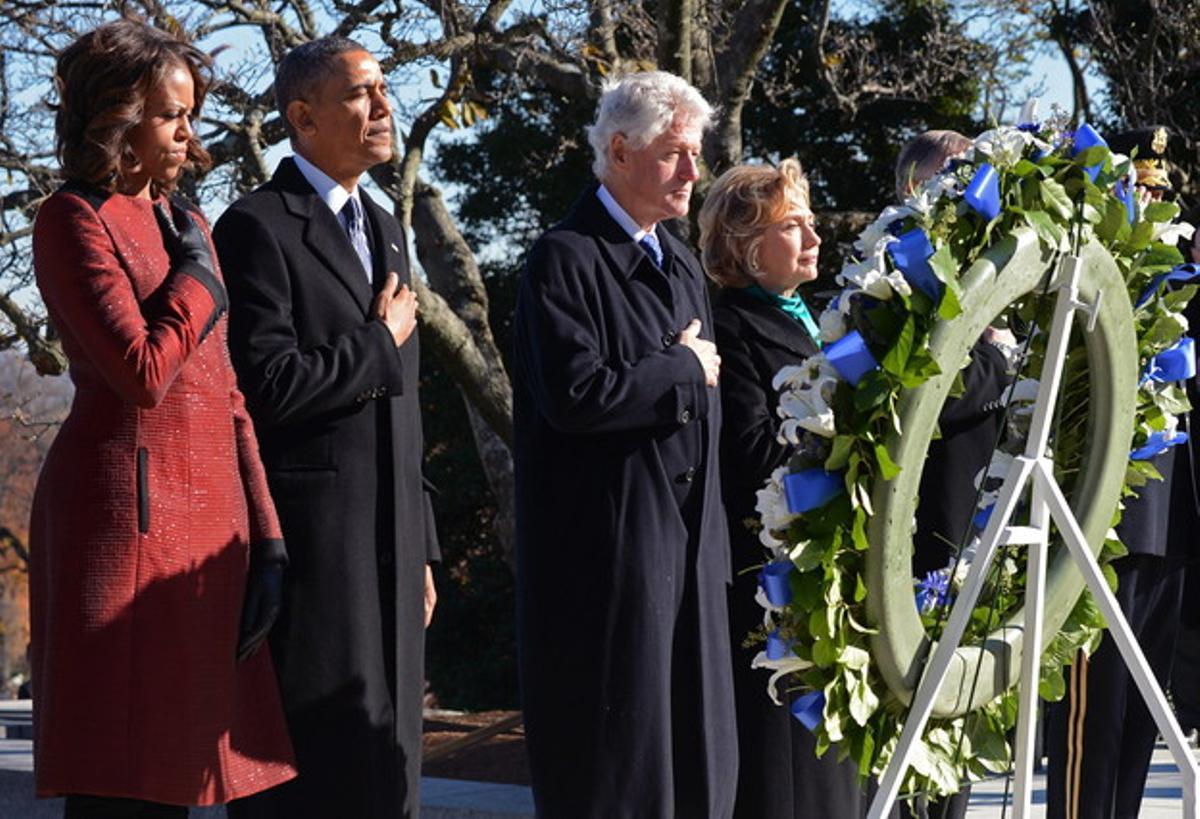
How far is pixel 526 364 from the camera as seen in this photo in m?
4.50

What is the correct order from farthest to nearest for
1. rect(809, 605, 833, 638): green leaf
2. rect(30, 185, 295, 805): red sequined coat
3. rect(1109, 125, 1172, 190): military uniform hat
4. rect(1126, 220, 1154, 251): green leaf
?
rect(1109, 125, 1172, 190): military uniform hat < rect(1126, 220, 1154, 251): green leaf < rect(809, 605, 833, 638): green leaf < rect(30, 185, 295, 805): red sequined coat

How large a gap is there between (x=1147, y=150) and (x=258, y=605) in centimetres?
281

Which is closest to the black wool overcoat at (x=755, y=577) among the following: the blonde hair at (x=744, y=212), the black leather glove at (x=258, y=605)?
the blonde hair at (x=744, y=212)

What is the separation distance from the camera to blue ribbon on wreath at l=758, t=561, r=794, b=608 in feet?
13.3

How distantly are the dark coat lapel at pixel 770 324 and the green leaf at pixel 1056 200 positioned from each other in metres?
0.87

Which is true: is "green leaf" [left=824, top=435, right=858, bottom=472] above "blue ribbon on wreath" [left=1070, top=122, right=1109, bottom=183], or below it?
below

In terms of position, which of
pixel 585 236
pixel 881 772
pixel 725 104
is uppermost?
pixel 725 104

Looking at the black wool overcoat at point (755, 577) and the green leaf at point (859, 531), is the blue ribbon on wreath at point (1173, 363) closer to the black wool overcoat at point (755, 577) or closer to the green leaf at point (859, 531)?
the black wool overcoat at point (755, 577)

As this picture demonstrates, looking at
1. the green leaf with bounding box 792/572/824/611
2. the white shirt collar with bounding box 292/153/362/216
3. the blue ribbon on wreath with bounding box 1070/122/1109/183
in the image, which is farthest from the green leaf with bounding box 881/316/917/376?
the white shirt collar with bounding box 292/153/362/216

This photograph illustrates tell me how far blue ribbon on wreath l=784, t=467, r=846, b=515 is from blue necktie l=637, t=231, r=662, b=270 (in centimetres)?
85

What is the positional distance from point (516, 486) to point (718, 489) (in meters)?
0.48

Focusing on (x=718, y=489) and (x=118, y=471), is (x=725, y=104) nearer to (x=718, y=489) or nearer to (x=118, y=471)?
(x=718, y=489)

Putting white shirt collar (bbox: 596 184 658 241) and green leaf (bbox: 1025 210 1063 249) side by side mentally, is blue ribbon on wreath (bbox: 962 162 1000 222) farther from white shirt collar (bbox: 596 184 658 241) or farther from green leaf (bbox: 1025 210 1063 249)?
white shirt collar (bbox: 596 184 658 241)

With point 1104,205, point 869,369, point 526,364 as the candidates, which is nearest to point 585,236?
point 526,364
